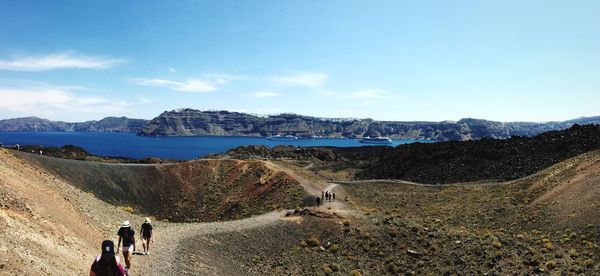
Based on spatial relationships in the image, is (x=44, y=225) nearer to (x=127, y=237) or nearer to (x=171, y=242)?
(x=127, y=237)

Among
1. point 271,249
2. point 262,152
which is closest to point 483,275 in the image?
point 271,249

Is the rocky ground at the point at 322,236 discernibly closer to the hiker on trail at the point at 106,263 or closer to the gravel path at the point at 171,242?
the gravel path at the point at 171,242

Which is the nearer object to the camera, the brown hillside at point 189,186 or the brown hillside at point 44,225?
the brown hillside at point 44,225

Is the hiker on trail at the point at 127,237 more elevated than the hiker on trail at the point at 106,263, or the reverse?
the hiker on trail at the point at 106,263

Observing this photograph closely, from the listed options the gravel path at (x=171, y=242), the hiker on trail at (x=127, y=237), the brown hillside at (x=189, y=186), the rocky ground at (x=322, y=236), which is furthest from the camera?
the brown hillside at (x=189, y=186)

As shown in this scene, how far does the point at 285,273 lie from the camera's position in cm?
3400

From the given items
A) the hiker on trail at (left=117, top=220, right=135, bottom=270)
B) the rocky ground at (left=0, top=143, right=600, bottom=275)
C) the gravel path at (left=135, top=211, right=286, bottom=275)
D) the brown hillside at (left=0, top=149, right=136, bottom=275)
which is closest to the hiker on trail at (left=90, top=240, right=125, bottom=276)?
the brown hillside at (left=0, top=149, right=136, bottom=275)

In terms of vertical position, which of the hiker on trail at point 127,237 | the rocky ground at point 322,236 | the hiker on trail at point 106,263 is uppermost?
the hiker on trail at point 106,263

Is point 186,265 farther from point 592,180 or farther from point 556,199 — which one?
point 592,180

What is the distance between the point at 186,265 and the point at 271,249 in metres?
10.4

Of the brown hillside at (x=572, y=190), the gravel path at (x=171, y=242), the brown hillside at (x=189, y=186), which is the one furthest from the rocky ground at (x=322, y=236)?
the brown hillside at (x=189, y=186)

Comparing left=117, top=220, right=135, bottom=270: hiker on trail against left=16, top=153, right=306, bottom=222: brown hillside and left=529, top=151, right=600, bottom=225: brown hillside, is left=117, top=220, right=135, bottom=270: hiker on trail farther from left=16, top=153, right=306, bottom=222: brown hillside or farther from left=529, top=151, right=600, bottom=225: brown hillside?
left=529, top=151, right=600, bottom=225: brown hillside

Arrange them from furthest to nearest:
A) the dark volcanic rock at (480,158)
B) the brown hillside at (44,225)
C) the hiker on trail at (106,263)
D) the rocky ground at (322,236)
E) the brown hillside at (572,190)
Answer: the dark volcanic rock at (480,158)
the brown hillside at (572,190)
the rocky ground at (322,236)
the brown hillside at (44,225)
the hiker on trail at (106,263)

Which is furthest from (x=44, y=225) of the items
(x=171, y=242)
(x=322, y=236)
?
(x=322, y=236)
